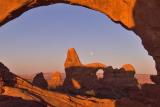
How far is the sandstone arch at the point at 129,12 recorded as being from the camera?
1210 centimetres

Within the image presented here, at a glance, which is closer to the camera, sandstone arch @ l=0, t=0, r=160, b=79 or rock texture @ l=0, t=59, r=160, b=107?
sandstone arch @ l=0, t=0, r=160, b=79

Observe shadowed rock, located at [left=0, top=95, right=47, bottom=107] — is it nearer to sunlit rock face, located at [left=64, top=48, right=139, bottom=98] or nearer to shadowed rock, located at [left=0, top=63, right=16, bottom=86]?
shadowed rock, located at [left=0, top=63, right=16, bottom=86]

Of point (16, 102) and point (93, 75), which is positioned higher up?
point (93, 75)

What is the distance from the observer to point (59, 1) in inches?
551

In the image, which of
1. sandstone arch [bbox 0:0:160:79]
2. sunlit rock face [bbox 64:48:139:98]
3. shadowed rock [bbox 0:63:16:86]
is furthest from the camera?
sunlit rock face [bbox 64:48:139:98]

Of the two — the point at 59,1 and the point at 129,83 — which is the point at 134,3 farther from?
the point at 129,83

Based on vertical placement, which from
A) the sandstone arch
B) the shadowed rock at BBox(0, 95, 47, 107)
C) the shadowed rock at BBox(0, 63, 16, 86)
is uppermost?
the sandstone arch

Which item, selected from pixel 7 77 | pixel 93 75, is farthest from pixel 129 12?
pixel 93 75

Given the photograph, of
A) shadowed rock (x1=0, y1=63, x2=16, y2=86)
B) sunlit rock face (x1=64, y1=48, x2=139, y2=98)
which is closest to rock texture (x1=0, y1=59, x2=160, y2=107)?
shadowed rock (x1=0, y1=63, x2=16, y2=86)

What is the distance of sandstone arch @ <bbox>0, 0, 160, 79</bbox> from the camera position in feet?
39.7

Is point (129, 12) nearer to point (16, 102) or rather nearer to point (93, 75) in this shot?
point (16, 102)

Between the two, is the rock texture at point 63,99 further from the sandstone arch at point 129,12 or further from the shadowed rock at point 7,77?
the sandstone arch at point 129,12

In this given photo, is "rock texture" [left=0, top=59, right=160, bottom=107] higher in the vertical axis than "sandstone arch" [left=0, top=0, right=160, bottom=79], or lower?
lower

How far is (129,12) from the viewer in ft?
42.2
